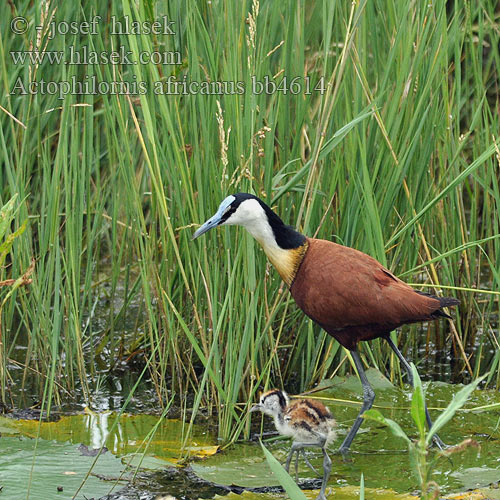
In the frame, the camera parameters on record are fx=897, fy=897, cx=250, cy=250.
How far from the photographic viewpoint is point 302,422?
3.34 metres

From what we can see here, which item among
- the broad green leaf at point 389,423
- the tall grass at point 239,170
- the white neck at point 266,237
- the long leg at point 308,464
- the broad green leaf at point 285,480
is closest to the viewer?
the broad green leaf at point 389,423

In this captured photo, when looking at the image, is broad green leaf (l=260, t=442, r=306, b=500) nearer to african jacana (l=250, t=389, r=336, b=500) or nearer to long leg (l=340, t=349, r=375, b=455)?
african jacana (l=250, t=389, r=336, b=500)

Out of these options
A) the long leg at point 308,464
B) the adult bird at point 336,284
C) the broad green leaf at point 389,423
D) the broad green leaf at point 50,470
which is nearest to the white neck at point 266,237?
the adult bird at point 336,284

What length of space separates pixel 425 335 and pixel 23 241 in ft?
7.63

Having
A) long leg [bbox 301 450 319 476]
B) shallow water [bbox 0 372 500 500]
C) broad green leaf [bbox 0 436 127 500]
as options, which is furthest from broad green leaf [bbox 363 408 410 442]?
long leg [bbox 301 450 319 476]

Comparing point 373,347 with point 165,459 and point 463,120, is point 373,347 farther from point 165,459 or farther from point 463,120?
point 463,120

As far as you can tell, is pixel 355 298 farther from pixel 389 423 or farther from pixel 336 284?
pixel 389 423

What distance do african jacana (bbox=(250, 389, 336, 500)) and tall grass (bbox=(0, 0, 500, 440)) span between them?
12 cm

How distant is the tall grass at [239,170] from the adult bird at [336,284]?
0.13m

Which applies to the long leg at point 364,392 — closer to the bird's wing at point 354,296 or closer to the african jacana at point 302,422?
the bird's wing at point 354,296

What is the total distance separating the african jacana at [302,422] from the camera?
332cm

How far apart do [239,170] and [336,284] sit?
2.08 feet

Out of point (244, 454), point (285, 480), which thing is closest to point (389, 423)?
point (285, 480)

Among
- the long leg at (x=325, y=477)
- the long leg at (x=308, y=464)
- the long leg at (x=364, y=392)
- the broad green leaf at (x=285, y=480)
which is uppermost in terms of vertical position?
the broad green leaf at (x=285, y=480)
